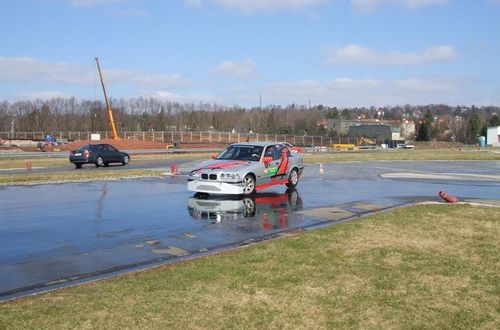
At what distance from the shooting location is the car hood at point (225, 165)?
1493 centimetres

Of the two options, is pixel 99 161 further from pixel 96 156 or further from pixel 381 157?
pixel 381 157

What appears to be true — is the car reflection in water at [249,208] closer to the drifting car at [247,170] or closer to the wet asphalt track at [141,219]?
the wet asphalt track at [141,219]

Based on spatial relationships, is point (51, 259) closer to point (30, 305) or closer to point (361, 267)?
point (30, 305)

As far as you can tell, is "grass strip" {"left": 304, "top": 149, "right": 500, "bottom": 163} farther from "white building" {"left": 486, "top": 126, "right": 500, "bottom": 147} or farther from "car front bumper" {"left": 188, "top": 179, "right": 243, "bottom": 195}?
"white building" {"left": 486, "top": 126, "right": 500, "bottom": 147}

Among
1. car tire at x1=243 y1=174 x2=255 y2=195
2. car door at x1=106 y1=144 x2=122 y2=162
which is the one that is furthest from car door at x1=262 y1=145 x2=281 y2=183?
car door at x1=106 y1=144 x2=122 y2=162

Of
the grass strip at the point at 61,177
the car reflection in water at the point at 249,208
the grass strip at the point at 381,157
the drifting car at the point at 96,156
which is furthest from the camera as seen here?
the grass strip at the point at 381,157

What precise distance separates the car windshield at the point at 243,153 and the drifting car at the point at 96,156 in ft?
58.1

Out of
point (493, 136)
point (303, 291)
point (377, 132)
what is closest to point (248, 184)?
point (303, 291)

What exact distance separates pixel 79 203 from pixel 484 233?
394 inches

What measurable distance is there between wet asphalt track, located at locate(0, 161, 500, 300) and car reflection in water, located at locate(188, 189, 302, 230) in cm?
2

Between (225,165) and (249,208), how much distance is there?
242 cm

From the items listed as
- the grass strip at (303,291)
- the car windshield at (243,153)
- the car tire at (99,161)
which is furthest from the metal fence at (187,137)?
the grass strip at (303,291)

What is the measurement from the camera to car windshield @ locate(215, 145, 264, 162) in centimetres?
1619

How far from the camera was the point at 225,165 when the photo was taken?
1512 centimetres
